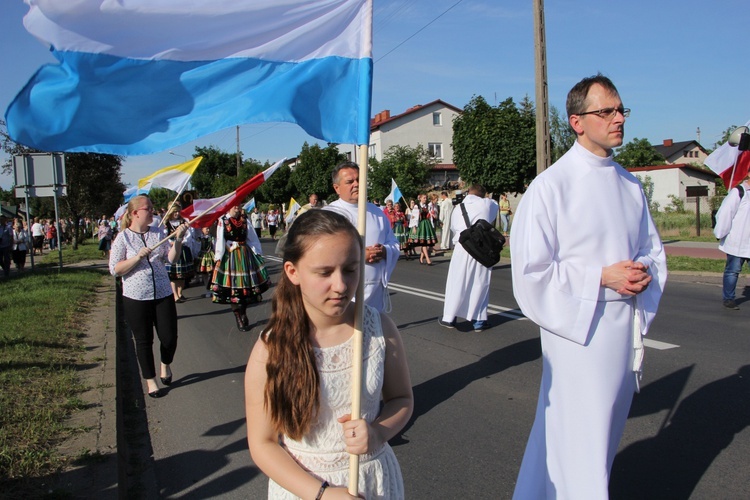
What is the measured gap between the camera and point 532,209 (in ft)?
9.66

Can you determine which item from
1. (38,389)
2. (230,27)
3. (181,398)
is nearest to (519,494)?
(230,27)

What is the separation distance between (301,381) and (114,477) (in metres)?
2.56

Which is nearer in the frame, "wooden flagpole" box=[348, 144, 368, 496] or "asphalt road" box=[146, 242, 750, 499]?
"wooden flagpole" box=[348, 144, 368, 496]

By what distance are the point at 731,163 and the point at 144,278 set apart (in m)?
7.99

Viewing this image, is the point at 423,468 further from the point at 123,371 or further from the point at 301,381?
the point at 123,371

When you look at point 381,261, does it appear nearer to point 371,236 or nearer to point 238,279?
point 371,236

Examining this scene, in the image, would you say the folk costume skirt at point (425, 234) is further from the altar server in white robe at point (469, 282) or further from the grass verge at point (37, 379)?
the altar server in white robe at point (469, 282)

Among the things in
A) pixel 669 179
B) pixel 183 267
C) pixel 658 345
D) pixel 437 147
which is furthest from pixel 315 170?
pixel 658 345

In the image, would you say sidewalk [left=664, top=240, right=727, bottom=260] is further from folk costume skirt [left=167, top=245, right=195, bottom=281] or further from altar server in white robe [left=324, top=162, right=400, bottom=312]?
altar server in white robe [left=324, top=162, right=400, bottom=312]

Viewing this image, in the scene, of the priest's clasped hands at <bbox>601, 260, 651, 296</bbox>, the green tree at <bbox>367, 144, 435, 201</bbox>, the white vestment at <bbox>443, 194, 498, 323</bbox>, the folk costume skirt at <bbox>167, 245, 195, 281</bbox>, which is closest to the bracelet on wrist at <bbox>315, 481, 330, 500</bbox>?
the priest's clasped hands at <bbox>601, 260, 651, 296</bbox>

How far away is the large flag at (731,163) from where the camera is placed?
29.1ft

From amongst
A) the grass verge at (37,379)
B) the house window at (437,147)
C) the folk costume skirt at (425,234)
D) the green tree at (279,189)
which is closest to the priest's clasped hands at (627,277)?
the grass verge at (37,379)

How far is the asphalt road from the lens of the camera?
398 centimetres

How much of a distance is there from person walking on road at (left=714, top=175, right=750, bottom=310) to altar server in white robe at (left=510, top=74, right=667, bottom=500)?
689 cm
